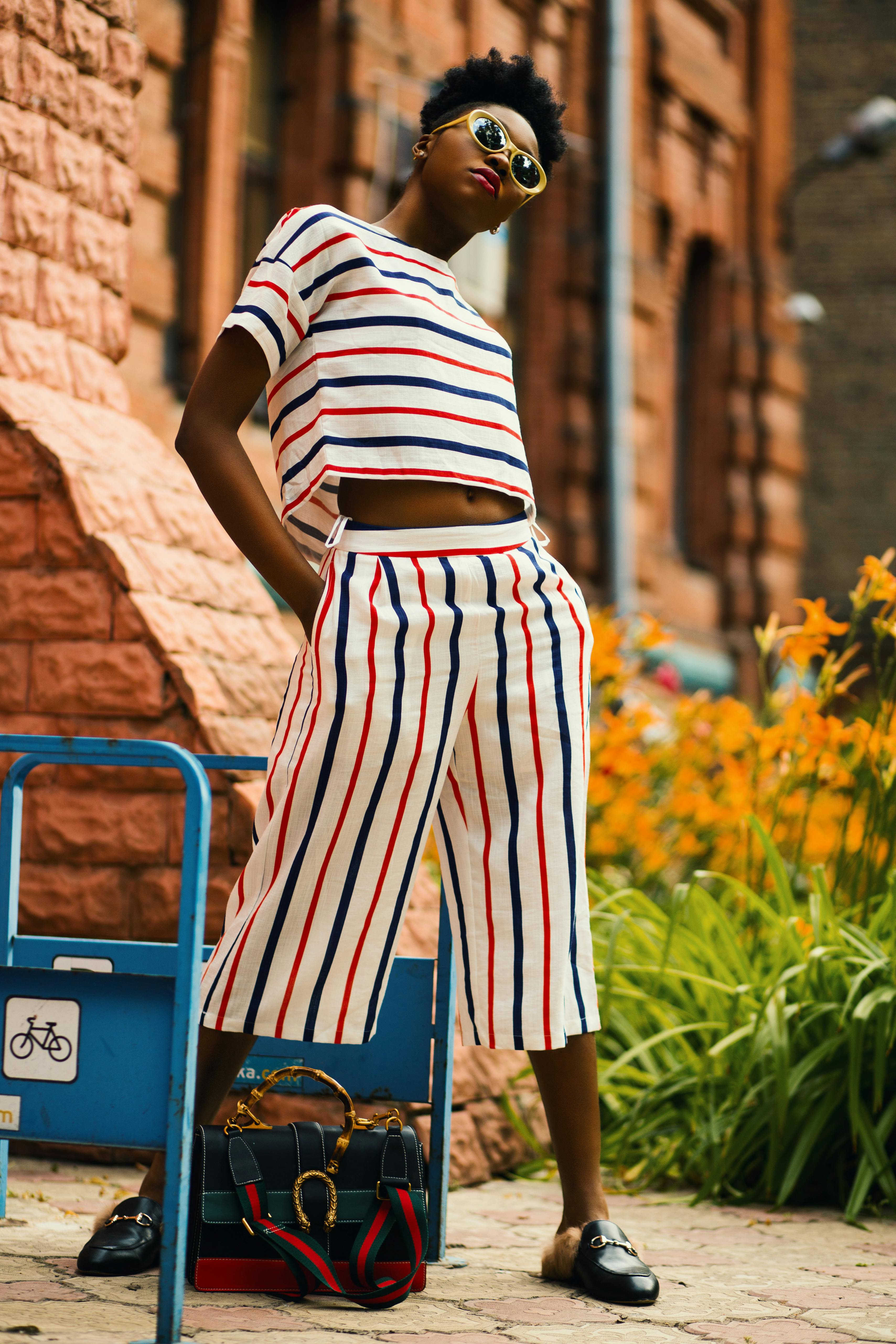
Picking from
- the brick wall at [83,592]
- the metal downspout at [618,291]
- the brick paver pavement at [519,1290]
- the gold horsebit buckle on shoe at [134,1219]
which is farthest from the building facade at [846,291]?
the gold horsebit buckle on shoe at [134,1219]

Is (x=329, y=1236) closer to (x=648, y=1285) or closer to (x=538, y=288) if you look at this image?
(x=648, y=1285)

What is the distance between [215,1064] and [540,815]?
2.13ft

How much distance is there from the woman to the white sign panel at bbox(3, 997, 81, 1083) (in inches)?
12.4

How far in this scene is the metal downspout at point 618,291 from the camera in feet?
32.9

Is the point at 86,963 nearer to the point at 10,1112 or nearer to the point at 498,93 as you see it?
the point at 10,1112

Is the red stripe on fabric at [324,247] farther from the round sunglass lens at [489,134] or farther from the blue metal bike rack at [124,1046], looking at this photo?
the blue metal bike rack at [124,1046]

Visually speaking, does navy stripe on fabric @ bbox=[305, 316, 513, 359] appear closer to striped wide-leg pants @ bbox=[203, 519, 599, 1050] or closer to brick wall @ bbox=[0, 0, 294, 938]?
striped wide-leg pants @ bbox=[203, 519, 599, 1050]

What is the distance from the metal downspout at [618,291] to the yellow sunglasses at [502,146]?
7.43 m

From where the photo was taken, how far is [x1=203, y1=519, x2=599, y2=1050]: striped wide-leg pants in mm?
2334

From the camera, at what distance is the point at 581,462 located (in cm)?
1005

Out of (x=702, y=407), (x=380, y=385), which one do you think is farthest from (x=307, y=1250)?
(x=702, y=407)

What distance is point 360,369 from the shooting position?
7.84 ft

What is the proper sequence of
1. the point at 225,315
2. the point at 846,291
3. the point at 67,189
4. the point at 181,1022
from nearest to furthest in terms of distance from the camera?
the point at 181,1022 < the point at 67,189 < the point at 225,315 < the point at 846,291

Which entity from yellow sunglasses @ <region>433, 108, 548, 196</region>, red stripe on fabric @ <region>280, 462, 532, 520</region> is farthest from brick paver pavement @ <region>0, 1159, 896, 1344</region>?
yellow sunglasses @ <region>433, 108, 548, 196</region>
